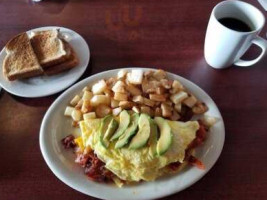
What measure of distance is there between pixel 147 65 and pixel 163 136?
0.37 metres

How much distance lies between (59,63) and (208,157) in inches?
22.7

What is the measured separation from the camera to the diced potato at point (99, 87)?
2.94ft

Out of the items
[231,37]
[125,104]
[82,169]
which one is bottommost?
[82,169]

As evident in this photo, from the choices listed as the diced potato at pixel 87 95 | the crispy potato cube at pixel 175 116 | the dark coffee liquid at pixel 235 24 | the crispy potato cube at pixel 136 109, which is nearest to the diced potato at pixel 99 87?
the diced potato at pixel 87 95

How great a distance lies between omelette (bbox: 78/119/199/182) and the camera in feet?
2.44

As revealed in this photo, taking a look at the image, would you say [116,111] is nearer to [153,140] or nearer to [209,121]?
[153,140]

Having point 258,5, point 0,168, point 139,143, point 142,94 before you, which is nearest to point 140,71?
point 142,94

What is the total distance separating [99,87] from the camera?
90cm

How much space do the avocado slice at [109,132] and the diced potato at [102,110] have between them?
0.09m

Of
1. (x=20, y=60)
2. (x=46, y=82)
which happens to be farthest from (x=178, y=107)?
(x=20, y=60)

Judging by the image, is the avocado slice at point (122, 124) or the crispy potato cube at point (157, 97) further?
the crispy potato cube at point (157, 97)

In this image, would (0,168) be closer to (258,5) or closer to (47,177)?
(47,177)

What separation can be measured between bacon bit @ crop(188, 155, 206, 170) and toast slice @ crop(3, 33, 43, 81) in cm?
56

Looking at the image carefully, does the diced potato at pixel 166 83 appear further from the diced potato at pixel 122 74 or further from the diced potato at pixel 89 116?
the diced potato at pixel 89 116
